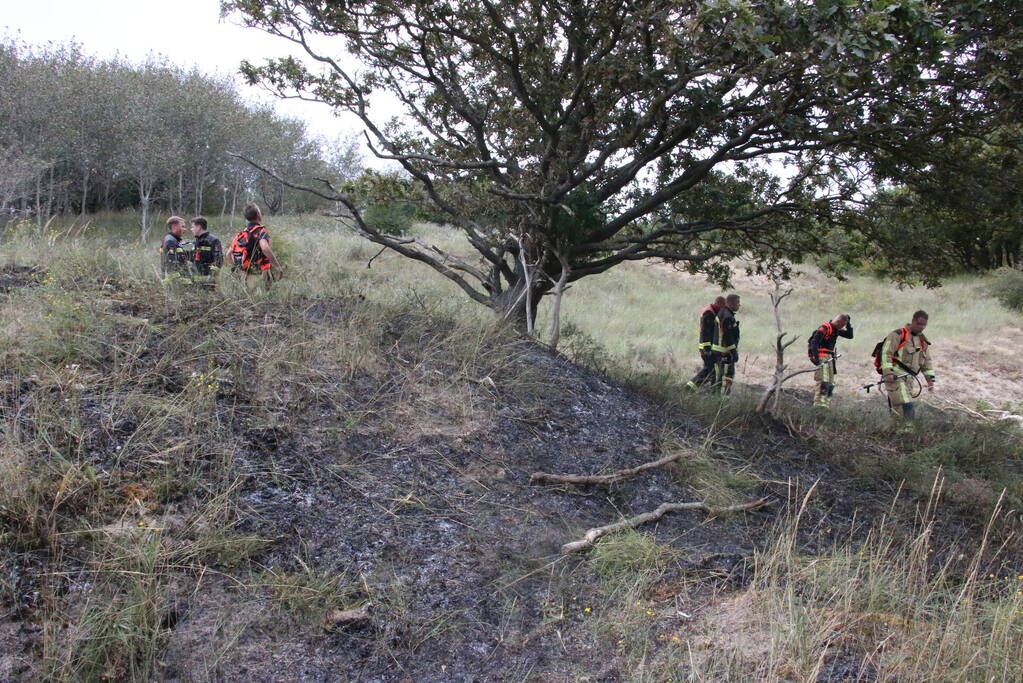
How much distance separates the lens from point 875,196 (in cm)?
873

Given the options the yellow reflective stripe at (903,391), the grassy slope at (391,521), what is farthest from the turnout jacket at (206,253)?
the yellow reflective stripe at (903,391)

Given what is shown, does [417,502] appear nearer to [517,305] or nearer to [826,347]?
[517,305]

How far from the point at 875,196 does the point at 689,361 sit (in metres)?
6.47

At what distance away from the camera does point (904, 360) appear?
942cm

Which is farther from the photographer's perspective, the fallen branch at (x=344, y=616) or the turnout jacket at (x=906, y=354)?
the turnout jacket at (x=906, y=354)

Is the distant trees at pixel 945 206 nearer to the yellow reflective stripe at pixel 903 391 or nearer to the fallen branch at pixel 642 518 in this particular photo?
the yellow reflective stripe at pixel 903 391

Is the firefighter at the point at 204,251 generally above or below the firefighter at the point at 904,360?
above

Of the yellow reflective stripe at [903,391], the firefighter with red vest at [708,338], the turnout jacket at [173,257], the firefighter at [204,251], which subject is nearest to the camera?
the turnout jacket at [173,257]

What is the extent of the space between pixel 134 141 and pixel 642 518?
28122 millimetres

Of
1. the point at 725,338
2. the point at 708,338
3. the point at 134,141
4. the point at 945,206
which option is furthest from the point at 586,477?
the point at 134,141

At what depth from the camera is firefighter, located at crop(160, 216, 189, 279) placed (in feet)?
22.1

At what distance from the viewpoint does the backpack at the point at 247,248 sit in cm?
698

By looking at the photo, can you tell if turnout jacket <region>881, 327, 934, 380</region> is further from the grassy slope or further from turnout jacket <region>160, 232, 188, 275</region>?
turnout jacket <region>160, 232, 188, 275</region>

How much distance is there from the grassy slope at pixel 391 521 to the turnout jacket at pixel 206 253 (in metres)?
0.63
